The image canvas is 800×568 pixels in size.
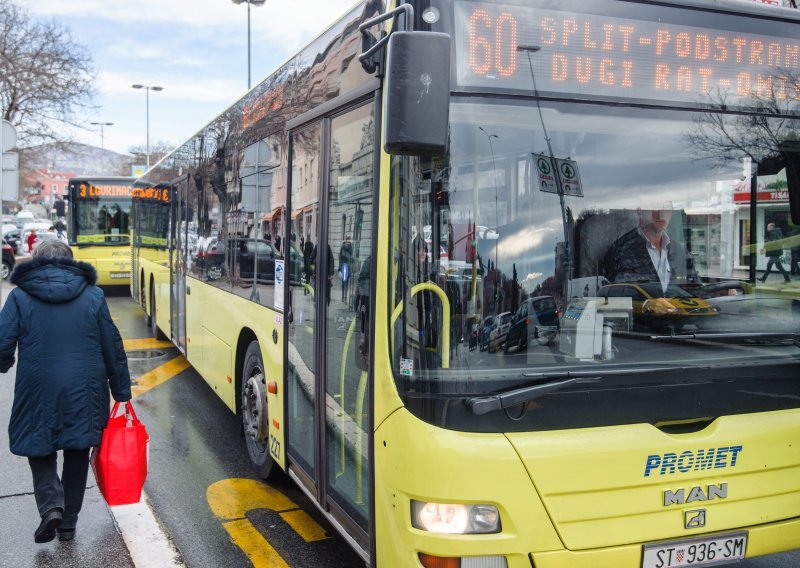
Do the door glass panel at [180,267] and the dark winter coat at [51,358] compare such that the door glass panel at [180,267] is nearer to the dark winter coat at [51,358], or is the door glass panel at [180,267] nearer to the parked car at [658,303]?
the dark winter coat at [51,358]

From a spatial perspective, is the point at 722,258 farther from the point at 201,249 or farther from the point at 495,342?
the point at 201,249

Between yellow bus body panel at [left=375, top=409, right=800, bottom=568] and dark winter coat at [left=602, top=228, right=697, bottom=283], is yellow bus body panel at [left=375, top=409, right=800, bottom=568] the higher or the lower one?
the lower one

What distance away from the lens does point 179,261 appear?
9461 mm

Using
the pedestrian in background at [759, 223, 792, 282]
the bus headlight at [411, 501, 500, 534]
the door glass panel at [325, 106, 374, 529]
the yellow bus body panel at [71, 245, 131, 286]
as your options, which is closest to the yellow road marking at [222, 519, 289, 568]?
the door glass panel at [325, 106, 374, 529]

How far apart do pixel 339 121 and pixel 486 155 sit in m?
1.14

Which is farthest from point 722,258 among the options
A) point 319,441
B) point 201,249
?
point 201,249

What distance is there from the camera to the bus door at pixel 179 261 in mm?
9125

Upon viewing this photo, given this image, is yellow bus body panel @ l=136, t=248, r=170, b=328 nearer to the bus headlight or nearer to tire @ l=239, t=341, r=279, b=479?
tire @ l=239, t=341, r=279, b=479

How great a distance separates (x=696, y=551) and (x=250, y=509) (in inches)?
118

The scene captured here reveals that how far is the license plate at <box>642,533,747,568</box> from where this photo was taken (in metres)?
3.08

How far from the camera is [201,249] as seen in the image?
796cm

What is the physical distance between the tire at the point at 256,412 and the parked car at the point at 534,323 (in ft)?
8.86

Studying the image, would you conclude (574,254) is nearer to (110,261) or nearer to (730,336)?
(730,336)

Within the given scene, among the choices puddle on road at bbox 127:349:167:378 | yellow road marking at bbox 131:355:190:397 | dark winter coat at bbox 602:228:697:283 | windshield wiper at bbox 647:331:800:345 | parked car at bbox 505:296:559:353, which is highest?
dark winter coat at bbox 602:228:697:283
